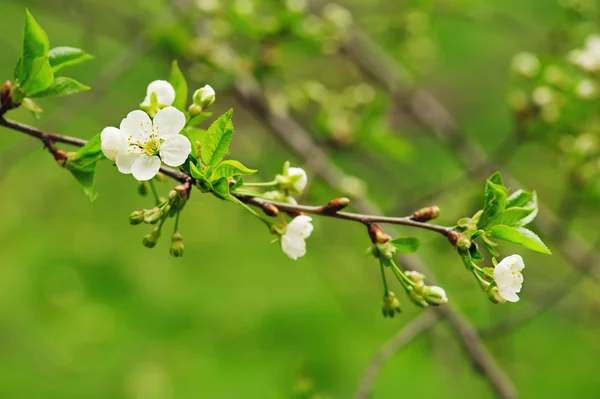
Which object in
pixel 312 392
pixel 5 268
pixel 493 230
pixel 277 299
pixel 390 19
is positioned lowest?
pixel 5 268

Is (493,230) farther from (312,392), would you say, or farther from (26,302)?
(26,302)

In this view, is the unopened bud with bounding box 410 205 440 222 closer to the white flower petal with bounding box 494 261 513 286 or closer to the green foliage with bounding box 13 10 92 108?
the white flower petal with bounding box 494 261 513 286

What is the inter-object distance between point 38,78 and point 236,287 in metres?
3.30

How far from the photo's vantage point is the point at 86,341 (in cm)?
350

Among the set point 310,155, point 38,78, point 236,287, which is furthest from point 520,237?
point 236,287

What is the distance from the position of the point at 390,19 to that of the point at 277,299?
7.13 ft

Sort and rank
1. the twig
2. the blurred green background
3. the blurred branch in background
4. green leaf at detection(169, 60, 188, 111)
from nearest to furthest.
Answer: green leaf at detection(169, 60, 188, 111), the twig, the blurred branch in background, the blurred green background

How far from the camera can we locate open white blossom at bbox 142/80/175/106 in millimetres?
1005

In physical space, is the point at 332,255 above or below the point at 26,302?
above

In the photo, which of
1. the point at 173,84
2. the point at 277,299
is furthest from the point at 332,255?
the point at 173,84

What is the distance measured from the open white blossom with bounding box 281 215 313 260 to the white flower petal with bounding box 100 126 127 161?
296 mm

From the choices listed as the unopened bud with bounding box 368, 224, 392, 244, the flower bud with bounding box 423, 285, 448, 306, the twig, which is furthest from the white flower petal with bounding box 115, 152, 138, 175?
the twig

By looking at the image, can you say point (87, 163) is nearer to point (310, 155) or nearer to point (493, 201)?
point (493, 201)

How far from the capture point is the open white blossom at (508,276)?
3.05 ft
